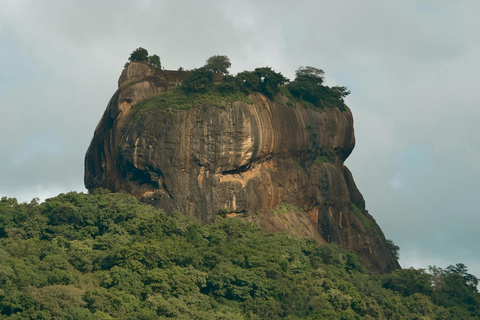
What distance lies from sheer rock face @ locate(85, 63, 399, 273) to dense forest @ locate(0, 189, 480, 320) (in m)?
2.04

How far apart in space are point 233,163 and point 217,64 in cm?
935

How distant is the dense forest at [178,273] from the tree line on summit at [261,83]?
32.8 ft

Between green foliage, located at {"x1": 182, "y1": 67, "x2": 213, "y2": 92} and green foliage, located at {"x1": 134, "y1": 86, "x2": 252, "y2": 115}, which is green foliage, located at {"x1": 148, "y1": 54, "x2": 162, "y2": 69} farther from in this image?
green foliage, located at {"x1": 182, "y1": 67, "x2": 213, "y2": 92}

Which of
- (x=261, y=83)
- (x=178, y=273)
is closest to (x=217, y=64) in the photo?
(x=261, y=83)

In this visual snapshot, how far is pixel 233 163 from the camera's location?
81875 millimetres

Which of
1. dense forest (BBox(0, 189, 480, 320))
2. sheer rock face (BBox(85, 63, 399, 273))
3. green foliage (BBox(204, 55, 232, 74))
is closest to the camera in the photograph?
dense forest (BBox(0, 189, 480, 320))

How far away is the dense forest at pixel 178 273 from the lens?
2601 inches

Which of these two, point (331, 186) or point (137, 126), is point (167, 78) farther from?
point (331, 186)

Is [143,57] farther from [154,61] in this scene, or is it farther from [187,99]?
[187,99]

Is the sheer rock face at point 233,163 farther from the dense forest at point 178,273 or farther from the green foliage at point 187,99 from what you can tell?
the dense forest at point 178,273

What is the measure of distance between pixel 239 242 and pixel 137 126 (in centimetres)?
1171

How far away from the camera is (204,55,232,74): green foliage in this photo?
287ft

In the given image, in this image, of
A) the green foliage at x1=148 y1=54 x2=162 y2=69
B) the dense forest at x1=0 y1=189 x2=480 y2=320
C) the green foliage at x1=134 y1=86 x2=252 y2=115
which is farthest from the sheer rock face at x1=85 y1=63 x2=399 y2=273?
the dense forest at x1=0 y1=189 x2=480 y2=320

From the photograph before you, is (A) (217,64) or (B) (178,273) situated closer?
(B) (178,273)
